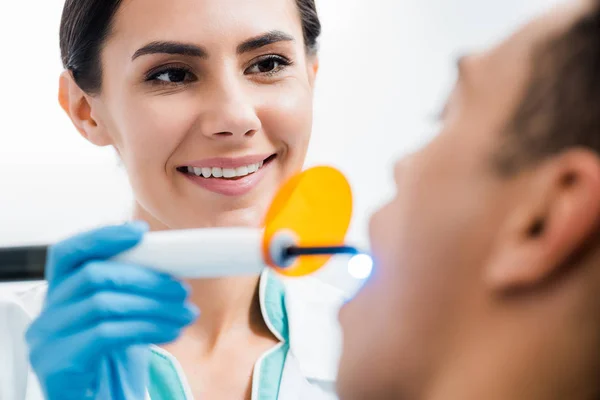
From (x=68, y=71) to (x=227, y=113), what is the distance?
12.7 inches

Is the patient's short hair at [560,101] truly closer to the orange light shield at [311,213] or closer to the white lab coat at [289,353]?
the orange light shield at [311,213]

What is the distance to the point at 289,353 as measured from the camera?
3.66 ft

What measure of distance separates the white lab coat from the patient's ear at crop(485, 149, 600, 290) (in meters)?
0.66

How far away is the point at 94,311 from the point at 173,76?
418 mm

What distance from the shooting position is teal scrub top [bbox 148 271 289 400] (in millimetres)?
1012

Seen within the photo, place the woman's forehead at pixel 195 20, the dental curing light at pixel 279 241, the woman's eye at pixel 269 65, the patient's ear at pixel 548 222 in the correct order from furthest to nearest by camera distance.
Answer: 1. the woman's eye at pixel 269 65
2. the woman's forehead at pixel 195 20
3. the dental curing light at pixel 279 241
4. the patient's ear at pixel 548 222

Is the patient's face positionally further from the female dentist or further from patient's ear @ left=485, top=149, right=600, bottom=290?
the female dentist

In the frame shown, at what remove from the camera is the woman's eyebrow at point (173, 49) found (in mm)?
932

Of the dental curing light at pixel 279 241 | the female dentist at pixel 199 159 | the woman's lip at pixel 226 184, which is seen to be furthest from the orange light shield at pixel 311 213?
the woman's lip at pixel 226 184

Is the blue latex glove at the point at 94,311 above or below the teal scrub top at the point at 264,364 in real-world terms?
above

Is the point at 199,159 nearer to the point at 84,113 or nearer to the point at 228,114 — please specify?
the point at 228,114

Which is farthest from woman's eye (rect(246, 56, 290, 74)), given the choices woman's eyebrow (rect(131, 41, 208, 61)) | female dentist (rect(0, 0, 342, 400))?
woman's eyebrow (rect(131, 41, 208, 61))

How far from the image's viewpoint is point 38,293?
1.16 m

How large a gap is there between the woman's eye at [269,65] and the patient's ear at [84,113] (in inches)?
10.6
